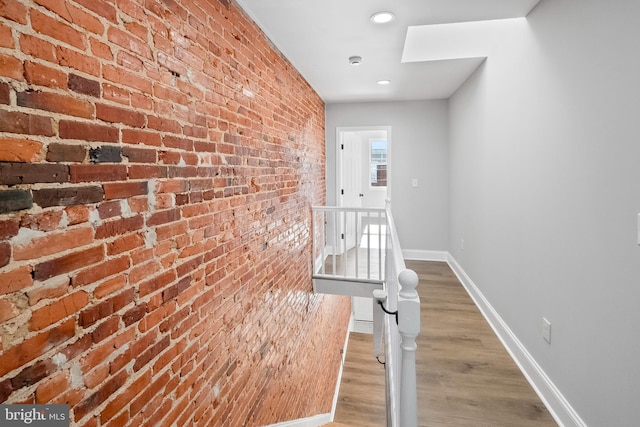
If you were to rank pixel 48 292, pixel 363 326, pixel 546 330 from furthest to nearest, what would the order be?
1. pixel 363 326
2. pixel 546 330
3. pixel 48 292

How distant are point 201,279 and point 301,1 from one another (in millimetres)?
1726

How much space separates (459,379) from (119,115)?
234 cm

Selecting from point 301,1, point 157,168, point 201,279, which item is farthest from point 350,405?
point 301,1

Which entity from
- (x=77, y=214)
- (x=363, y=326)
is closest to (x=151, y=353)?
(x=77, y=214)

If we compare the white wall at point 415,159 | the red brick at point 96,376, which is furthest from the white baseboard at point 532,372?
the red brick at point 96,376

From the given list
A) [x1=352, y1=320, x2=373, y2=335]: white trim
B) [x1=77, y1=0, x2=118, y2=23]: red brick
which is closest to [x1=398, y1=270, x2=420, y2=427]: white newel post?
[x1=77, y1=0, x2=118, y2=23]: red brick

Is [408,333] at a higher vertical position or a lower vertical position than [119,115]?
lower

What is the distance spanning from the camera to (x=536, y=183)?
2.06 meters

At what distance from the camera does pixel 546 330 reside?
74.5 inches

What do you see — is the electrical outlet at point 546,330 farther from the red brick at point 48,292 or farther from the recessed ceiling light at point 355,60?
the recessed ceiling light at point 355,60

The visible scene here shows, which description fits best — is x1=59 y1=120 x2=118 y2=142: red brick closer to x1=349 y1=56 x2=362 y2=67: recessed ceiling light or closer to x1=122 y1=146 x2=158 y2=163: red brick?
x1=122 y1=146 x2=158 y2=163: red brick

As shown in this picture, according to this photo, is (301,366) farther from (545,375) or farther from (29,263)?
(29,263)

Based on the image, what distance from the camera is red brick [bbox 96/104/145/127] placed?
102cm

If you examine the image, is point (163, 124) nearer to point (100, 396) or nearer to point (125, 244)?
point (125, 244)
